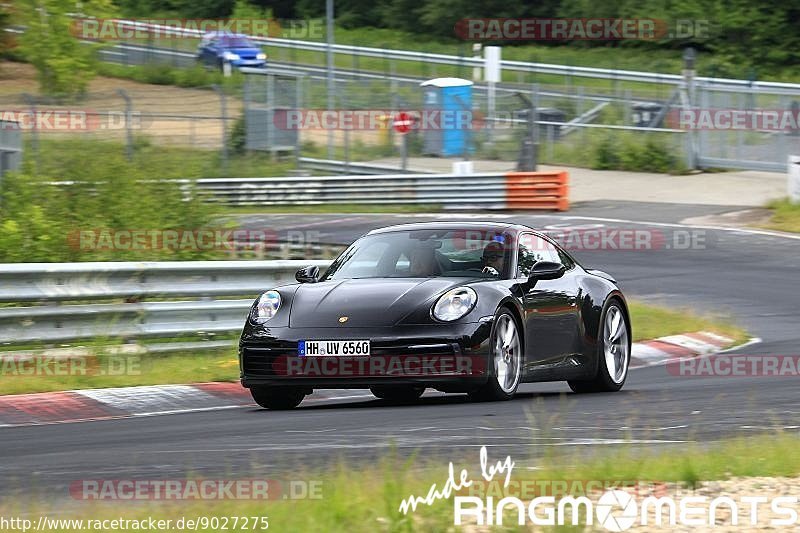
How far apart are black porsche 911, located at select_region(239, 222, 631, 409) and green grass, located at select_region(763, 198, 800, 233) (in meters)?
15.4

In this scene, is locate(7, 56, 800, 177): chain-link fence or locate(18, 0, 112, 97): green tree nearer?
locate(7, 56, 800, 177): chain-link fence

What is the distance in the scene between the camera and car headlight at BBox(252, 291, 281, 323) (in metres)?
9.91

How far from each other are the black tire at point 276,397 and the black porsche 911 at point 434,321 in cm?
1

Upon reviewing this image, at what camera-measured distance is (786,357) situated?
13.3 metres

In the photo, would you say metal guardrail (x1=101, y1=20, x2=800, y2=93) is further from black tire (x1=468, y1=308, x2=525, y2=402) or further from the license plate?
the license plate

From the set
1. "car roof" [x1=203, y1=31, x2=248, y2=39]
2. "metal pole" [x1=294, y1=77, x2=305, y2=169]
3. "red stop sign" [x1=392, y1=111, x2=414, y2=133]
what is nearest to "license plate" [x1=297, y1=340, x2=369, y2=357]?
"red stop sign" [x1=392, y1=111, x2=414, y2=133]

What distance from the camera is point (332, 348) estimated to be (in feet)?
31.1

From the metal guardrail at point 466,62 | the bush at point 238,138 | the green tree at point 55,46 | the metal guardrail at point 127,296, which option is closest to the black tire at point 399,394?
the metal guardrail at point 127,296

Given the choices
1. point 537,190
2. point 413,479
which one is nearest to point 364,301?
point 413,479

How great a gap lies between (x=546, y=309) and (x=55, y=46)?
37740 millimetres

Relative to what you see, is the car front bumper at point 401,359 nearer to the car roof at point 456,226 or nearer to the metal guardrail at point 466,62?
→ the car roof at point 456,226

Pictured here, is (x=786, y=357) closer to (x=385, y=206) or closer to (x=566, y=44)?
(x=385, y=206)

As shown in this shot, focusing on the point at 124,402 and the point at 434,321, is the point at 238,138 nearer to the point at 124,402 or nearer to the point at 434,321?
the point at 124,402

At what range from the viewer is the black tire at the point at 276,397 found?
9984mm
